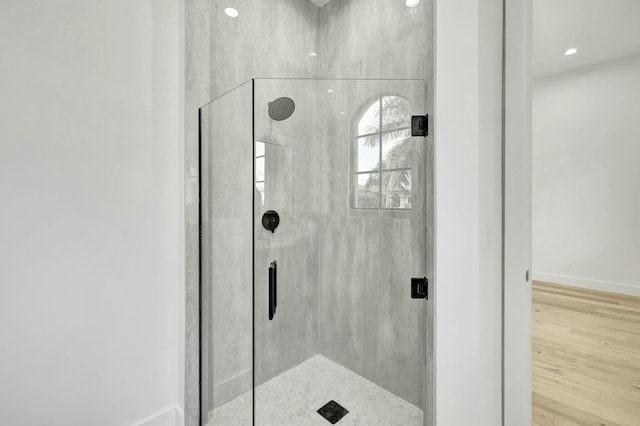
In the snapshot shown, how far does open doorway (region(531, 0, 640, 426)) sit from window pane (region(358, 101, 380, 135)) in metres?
2.18

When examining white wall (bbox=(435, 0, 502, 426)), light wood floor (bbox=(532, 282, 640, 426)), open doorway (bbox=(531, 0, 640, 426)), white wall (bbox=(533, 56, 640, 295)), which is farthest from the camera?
white wall (bbox=(533, 56, 640, 295))

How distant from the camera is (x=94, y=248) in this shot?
1.22 meters

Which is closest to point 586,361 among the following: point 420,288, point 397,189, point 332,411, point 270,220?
point 420,288

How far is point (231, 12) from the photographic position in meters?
1.69

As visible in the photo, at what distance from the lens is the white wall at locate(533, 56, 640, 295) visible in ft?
12.0

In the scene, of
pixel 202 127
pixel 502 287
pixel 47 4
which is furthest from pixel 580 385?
pixel 47 4

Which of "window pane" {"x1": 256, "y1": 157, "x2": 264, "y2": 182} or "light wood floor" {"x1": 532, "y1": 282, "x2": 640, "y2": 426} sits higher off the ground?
"window pane" {"x1": 256, "y1": 157, "x2": 264, "y2": 182}

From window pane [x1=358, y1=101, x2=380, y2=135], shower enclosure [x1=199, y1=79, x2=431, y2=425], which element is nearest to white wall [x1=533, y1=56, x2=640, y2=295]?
shower enclosure [x1=199, y1=79, x2=431, y2=425]

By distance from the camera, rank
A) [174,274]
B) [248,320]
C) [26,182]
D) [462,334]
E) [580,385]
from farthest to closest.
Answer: [580,385]
[174,274]
[248,320]
[462,334]
[26,182]

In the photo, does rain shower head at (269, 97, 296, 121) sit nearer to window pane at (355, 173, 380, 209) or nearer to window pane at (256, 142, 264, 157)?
window pane at (256, 142, 264, 157)

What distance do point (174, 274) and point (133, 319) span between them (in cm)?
27

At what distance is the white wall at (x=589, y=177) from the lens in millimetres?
3672

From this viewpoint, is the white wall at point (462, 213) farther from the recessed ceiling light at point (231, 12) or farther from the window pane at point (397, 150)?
the recessed ceiling light at point (231, 12)

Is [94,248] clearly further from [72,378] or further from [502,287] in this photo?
[502,287]
